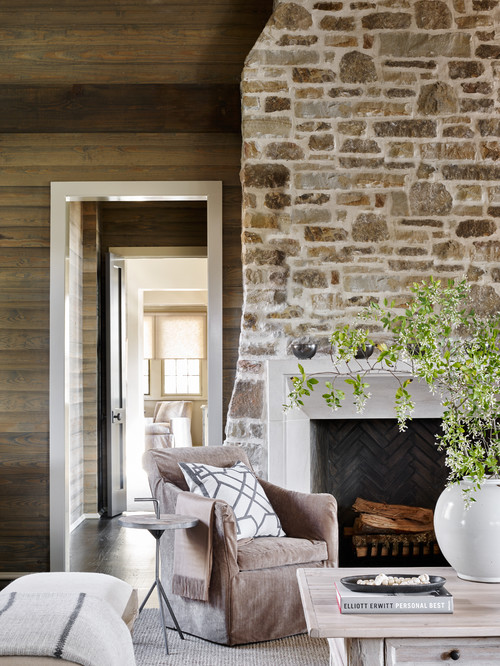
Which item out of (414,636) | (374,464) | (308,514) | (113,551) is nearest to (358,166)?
(374,464)

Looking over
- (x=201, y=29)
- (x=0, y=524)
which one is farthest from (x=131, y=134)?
(x=0, y=524)

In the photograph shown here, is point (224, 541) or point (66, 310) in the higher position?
point (66, 310)

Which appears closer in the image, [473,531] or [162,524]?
[473,531]

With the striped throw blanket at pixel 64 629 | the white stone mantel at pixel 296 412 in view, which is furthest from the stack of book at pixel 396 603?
the white stone mantel at pixel 296 412

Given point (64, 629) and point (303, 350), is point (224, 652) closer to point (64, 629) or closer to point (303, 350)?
point (64, 629)

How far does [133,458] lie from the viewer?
30.8ft

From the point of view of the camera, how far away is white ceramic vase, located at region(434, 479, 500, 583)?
233 centimetres

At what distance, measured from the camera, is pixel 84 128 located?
4945 millimetres

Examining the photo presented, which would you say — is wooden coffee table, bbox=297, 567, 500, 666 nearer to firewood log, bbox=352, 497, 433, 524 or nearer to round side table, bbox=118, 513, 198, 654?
round side table, bbox=118, 513, 198, 654

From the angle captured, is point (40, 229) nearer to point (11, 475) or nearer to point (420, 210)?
point (11, 475)

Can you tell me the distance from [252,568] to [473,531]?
4.36 ft

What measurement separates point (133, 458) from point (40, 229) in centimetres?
499

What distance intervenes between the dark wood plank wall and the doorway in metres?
0.07

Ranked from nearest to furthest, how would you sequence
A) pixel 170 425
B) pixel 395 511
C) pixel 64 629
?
pixel 64 629 → pixel 395 511 → pixel 170 425
